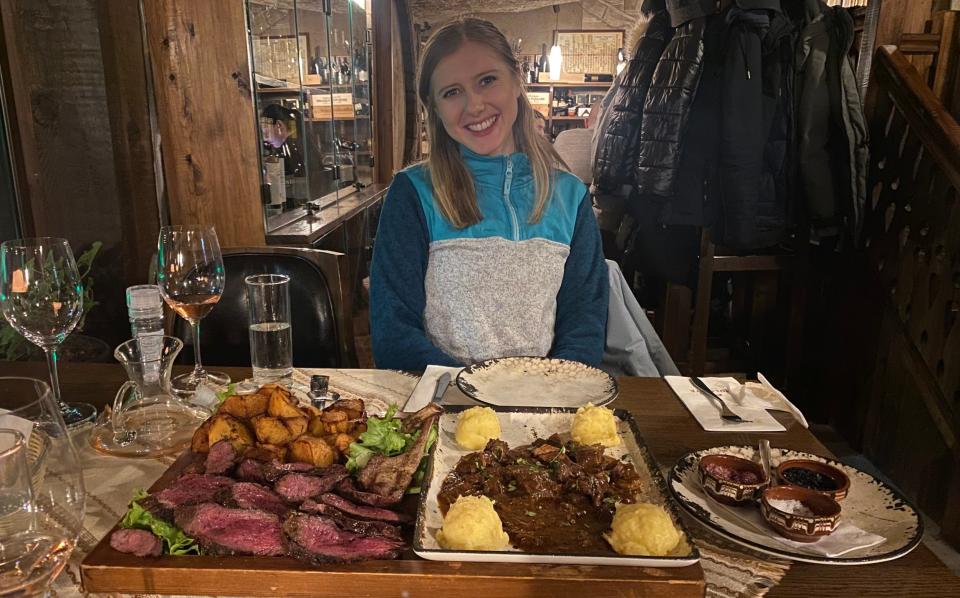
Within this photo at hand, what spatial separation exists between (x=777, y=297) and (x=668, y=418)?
93.6 inches

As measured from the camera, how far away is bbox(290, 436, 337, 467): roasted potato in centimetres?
82

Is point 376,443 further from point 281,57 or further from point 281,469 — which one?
point 281,57

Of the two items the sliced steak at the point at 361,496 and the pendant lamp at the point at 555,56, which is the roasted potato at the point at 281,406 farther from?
the pendant lamp at the point at 555,56

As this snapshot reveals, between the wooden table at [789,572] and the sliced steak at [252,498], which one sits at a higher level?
the sliced steak at [252,498]

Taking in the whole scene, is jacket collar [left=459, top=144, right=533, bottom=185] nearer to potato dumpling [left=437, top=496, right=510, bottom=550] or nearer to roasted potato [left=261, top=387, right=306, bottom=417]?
roasted potato [left=261, top=387, right=306, bottom=417]

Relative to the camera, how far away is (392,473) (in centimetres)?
79

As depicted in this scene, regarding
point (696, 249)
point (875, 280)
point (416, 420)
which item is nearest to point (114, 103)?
point (416, 420)

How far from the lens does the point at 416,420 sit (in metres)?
0.91

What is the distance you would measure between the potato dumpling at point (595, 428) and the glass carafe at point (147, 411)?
555mm

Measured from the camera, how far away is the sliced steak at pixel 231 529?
0.65 meters

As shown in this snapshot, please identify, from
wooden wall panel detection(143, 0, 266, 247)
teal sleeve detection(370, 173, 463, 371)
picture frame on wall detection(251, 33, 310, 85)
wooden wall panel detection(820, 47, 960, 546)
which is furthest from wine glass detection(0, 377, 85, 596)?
wooden wall panel detection(820, 47, 960, 546)

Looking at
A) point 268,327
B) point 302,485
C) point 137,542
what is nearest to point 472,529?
point 302,485

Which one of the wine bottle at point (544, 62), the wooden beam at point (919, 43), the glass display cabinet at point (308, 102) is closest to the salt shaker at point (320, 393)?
the glass display cabinet at point (308, 102)

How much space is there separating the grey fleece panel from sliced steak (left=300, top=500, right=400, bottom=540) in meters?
1.01
